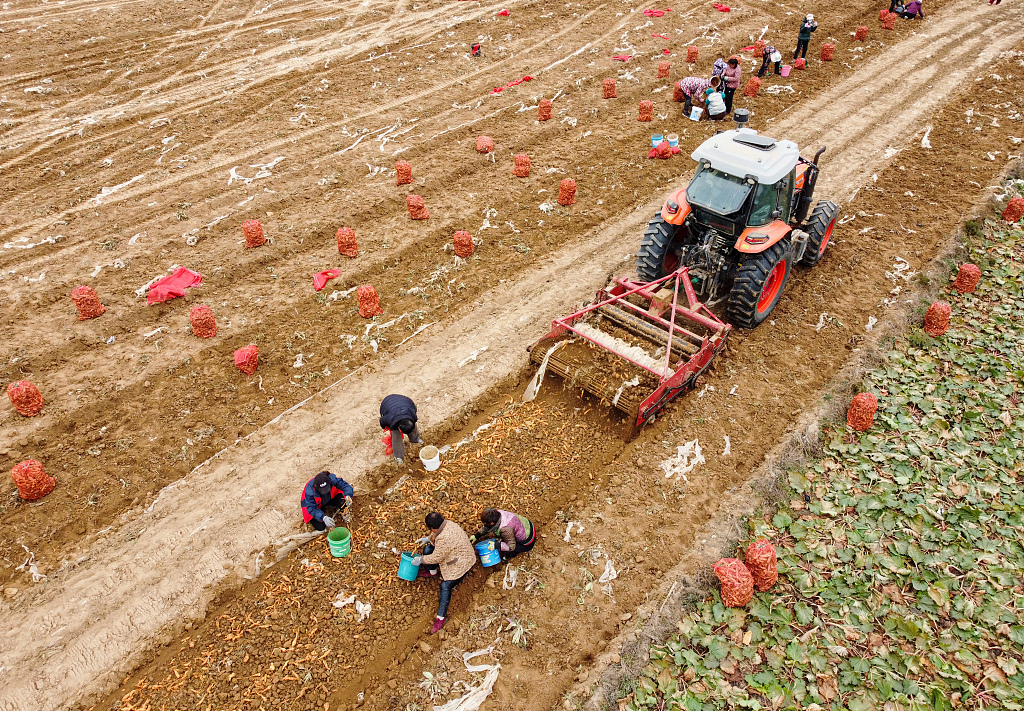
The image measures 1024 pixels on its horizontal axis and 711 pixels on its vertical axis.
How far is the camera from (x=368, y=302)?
1004 cm

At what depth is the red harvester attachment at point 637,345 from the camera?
8180mm

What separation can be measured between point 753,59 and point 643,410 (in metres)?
14.9

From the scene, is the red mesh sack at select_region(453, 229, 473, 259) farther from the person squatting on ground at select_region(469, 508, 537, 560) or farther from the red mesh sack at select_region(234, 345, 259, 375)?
the person squatting on ground at select_region(469, 508, 537, 560)

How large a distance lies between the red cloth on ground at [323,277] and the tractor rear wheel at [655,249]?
5.43 meters

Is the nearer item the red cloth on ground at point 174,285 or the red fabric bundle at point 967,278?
the red fabric bundle at point 967,278

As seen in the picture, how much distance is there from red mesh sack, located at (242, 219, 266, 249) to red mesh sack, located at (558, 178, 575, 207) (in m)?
5.99

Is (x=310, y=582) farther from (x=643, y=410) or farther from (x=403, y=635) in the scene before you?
(x=643, y=410)

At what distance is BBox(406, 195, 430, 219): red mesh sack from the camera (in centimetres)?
1199

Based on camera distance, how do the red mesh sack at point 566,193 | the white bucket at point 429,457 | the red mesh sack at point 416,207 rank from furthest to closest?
the red mesh sack at point 566,193
the red mesh sack at point 416,207
the white bucket at point 429,457

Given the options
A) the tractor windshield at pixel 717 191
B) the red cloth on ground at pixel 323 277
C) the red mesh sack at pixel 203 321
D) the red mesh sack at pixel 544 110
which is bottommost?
the red cloth on ground at pixel 323 277

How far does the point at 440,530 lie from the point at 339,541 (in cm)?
133

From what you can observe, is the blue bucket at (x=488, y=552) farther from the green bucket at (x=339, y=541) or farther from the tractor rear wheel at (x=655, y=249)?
the tractor rear wheel at (x=655, y=249)

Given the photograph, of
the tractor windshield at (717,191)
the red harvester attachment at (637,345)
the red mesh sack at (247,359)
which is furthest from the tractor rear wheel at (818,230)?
the red mesh sack at (247,359)

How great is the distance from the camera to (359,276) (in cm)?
1090
